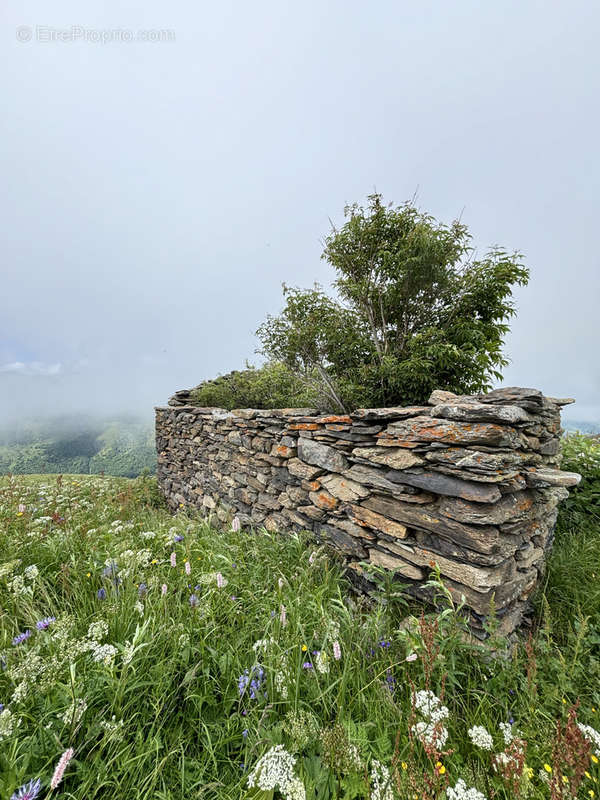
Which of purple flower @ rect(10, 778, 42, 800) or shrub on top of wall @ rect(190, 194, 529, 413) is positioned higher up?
shrub on top of wall @ rect(190, 194, 529, 413)

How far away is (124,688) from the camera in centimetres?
153

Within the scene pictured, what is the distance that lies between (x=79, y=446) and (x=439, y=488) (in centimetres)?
6730

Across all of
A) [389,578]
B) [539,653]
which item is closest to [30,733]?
[389,578]

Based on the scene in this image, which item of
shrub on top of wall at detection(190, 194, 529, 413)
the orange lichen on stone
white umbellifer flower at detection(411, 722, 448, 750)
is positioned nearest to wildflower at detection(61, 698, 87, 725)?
white umbellifer flower at detection(411, 722, 448, 750)

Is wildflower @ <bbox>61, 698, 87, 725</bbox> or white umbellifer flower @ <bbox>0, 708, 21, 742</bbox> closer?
white umbellifer flower @ <bbox>0, 708, 21, 742</bbox>

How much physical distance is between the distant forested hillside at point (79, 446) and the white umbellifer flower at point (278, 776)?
12169 millimetres

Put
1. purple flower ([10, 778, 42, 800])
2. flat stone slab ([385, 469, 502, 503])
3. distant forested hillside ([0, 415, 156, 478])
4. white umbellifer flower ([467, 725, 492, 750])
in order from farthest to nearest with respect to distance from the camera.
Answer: distant forested hillside ([0, 415, 156, 478]) → flat stone slab ([385, 469, 502, 503]) → white umbellifer flower ([467, 725, 492, 750]) → purple flower ([10, 778, 42, 800])

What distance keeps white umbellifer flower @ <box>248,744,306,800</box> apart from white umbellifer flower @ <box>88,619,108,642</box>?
114 cm

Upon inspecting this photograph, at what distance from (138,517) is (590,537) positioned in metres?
6.54

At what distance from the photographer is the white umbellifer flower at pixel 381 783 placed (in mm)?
1160

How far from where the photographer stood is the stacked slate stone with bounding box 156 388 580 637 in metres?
2.19

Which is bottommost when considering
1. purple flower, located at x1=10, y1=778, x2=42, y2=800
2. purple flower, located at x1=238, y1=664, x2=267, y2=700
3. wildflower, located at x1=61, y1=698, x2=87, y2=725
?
purple flower, located at x1=238, y1=664, x2=267, y2=700

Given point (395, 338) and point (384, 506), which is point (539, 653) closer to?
point (384, 506)

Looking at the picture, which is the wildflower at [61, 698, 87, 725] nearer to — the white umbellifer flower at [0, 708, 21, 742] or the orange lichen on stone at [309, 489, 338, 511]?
the white umbellifer flower at [0, 708, 21, 742]
